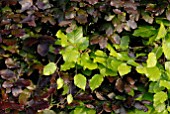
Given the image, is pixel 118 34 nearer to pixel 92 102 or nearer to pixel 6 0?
pixel 92 102

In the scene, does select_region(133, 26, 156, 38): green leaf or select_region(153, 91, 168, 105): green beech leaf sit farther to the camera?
select_region(133, 26, 156, 38): green leaf

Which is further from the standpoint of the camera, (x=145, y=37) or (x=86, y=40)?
(x=145, y=37)

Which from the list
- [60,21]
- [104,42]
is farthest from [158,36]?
[60,21]

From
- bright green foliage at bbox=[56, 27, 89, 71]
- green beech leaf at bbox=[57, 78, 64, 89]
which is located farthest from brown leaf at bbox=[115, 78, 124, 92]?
green beech leaf at bbox=[57, 78, 64, 89]

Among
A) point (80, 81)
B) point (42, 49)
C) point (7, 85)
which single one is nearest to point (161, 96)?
point (80, 81)

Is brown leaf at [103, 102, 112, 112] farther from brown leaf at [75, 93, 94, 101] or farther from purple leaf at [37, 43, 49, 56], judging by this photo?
purple leaf at [37, 43, 49, 56]

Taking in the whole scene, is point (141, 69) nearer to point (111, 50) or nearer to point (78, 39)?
point (111, 50)

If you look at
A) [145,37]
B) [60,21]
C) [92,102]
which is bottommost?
[92,102]
